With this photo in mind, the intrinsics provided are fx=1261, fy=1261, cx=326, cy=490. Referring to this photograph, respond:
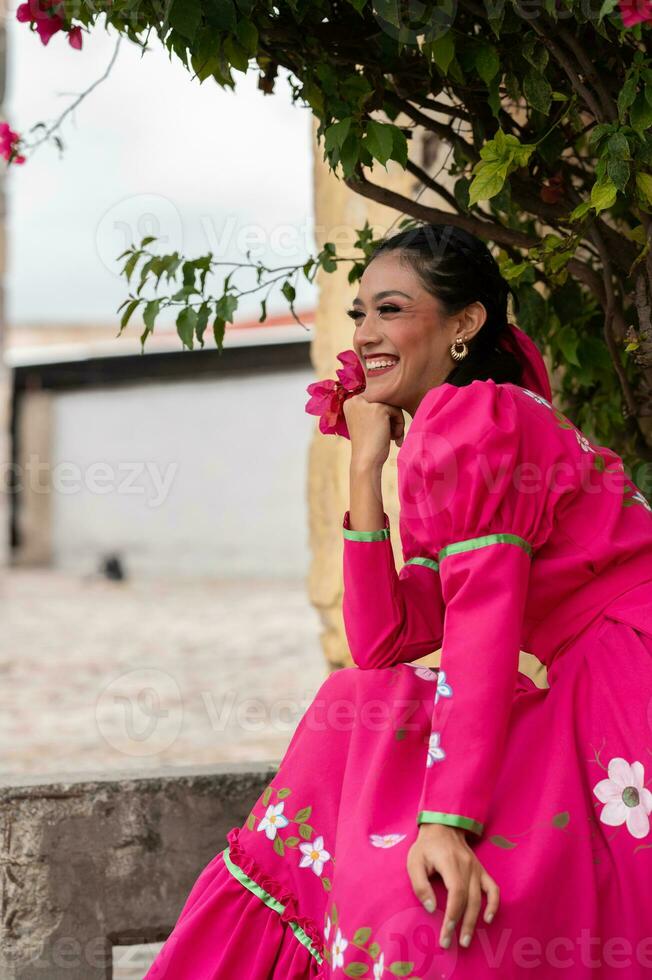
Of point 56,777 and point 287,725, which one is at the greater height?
point 56,777

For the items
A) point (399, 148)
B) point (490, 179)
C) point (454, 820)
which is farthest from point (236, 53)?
point (454, 820)

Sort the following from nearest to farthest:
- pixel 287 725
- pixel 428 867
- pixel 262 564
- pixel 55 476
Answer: pixel 428 867, pixel 287 725, pixel 262 564, pixel 55 476

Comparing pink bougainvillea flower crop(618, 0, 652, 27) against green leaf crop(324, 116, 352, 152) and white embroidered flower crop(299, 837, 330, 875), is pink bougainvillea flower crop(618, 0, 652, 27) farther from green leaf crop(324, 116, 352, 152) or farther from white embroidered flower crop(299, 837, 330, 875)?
white embroidered flower crop(299, 837, 330, 875)

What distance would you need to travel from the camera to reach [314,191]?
4.09 meters

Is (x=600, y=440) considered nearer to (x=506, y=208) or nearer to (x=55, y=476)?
(x=506, y=208)

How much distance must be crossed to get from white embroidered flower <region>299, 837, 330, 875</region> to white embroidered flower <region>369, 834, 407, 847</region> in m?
0.18

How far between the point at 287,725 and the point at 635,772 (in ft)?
18.1

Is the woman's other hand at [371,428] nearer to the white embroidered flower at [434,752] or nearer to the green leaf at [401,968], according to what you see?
the white embroidered flower at [434,752]

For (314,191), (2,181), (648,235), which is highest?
(2,181)

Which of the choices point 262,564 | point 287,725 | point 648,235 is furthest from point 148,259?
point 262,564

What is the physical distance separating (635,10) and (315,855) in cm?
115

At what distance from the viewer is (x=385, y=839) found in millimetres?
1571

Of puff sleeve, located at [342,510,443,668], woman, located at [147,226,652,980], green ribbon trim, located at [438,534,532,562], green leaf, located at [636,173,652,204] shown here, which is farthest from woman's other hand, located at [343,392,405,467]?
green leaf, located at [636,173,652,204]

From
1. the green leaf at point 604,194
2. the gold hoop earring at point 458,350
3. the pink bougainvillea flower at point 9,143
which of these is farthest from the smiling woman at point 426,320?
the pink bougainvillea flower at point 9,143
